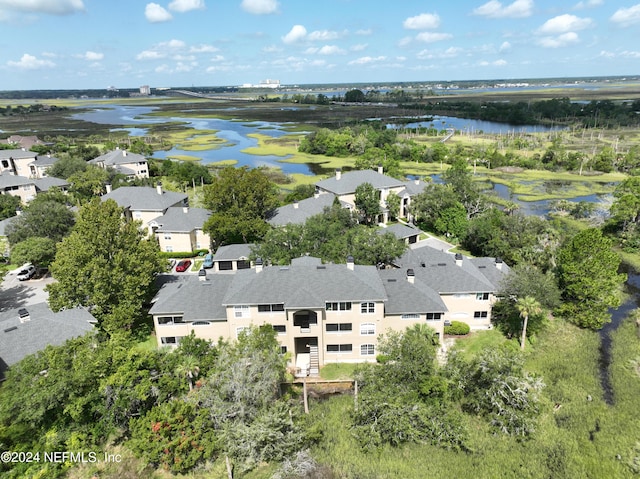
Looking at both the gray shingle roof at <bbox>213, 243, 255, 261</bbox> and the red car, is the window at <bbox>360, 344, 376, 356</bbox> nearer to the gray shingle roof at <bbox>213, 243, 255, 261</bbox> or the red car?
the gray shingle roof at <bbox>213, 243, 255, 261</bbox>

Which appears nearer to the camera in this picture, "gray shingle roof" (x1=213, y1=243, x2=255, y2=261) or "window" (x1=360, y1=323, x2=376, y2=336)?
"window" (x1=360, y1=323, x2=376, y2=336)

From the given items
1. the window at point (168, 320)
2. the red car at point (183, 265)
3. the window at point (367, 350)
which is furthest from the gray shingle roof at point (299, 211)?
the window at point (367, 350)

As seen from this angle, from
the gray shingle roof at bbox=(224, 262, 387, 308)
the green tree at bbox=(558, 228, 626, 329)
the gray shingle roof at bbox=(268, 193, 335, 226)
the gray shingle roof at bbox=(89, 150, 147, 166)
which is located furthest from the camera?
the gray shingle roof at bbox=(89, 150, 147, 166)

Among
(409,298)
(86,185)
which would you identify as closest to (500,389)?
(409,298)

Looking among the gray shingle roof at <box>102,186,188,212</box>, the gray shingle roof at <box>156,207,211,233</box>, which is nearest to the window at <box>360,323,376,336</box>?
the gray shingle roof at <box>156,207,211,233</box>

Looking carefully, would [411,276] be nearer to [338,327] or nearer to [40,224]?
[338,327]

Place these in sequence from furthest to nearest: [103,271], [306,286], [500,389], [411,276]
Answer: [411,276] → [103,271] → [306,286] → [500,389]

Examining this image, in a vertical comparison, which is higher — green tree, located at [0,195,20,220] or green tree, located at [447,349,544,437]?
green tree, located at [0,195,20,220]
